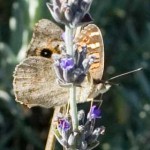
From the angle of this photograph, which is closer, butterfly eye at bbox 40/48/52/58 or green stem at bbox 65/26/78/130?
green stem at bbox 65/26/78/130

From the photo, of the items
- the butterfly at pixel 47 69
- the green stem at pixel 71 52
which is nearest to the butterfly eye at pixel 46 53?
the butterfly at pixel 47 69

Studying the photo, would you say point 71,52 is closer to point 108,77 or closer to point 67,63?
point 67,63

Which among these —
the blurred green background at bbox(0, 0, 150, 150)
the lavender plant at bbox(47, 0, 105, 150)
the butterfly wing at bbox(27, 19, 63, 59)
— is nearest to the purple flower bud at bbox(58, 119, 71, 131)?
the lavender plant at bbox(47, 0, 105, 150)

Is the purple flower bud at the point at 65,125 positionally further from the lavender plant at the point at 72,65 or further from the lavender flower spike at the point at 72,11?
the lavender flower spike at the point at 72,11

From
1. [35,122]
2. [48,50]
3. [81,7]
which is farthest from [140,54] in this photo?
[81,7]

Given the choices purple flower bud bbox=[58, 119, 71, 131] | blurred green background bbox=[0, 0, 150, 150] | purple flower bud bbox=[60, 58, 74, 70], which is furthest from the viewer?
blurred green background bbox=[0, 0, 150, 150]

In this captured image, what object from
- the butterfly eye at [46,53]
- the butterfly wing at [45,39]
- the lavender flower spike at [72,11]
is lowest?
the butterfly eye at [46,53]

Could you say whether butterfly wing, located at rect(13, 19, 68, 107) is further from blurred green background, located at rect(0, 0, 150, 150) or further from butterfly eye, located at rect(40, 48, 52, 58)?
blurred green background, located at rect(0, 0, 150, 150)
